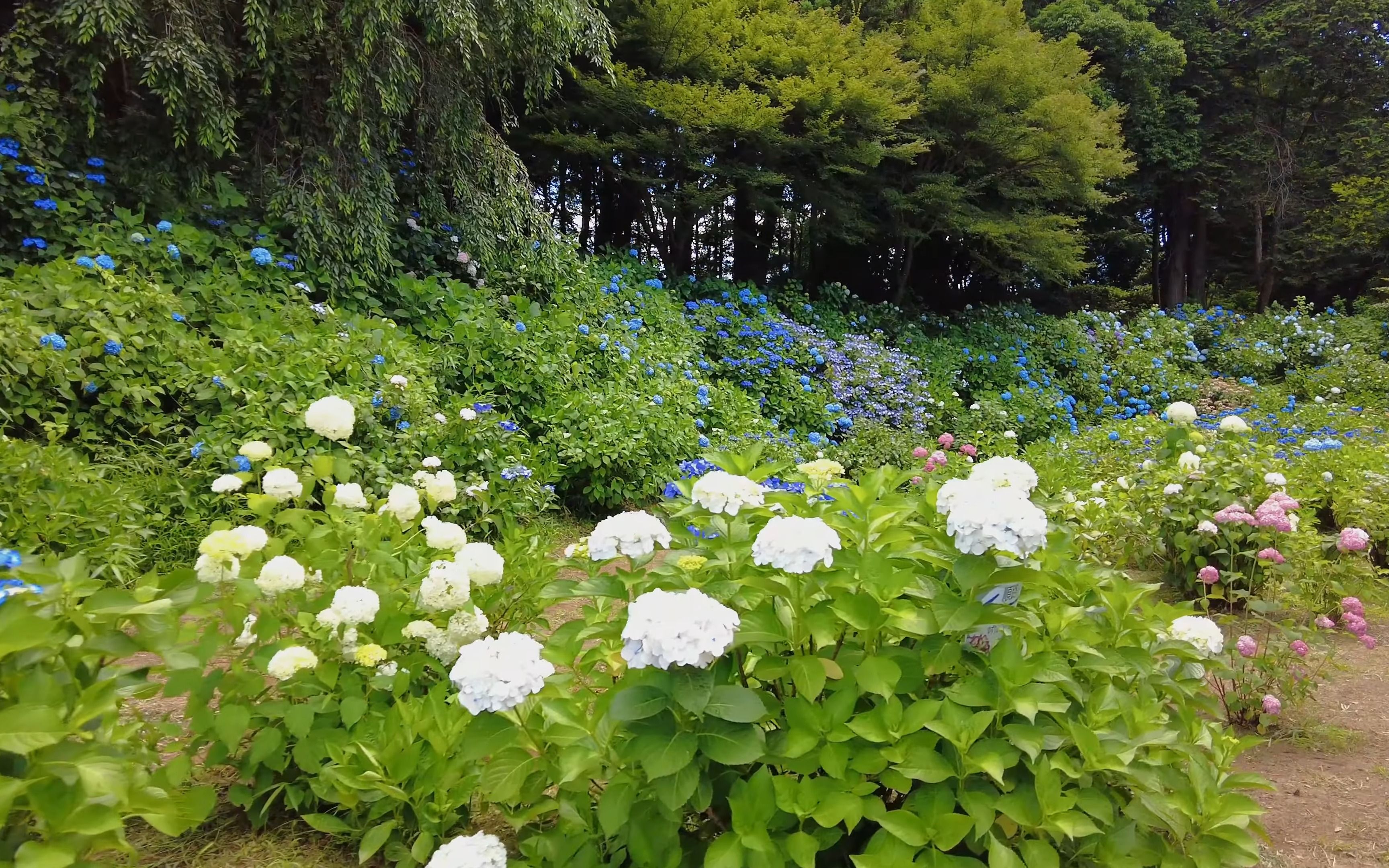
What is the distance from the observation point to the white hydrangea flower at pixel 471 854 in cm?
130

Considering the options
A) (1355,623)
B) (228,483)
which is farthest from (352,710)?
(1355,623)

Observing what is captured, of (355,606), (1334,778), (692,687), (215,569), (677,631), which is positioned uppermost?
(677,631)

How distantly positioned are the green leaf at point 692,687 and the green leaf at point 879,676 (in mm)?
276

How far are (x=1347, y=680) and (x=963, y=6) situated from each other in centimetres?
950

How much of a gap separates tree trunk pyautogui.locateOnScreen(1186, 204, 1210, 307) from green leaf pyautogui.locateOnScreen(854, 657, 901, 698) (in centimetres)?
1912

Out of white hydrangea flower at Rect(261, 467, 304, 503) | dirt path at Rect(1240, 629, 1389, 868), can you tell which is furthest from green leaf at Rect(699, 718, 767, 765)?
white hydrangea flower at Rect(261, 467, 304, 503)

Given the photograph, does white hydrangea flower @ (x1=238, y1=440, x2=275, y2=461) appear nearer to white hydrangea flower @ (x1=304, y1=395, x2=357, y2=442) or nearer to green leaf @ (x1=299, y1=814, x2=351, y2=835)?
white hydrangea flower @ (x1=304, y1=395, x2=357, y2=442)

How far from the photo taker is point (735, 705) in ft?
3.98

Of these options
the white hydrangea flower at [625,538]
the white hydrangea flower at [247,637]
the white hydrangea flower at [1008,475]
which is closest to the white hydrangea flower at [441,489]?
the white hydrangea flower at [247,637]

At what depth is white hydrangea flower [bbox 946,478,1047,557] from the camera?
4.05ft

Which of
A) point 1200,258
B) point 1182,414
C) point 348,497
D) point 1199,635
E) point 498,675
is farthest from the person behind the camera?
point 1200,258

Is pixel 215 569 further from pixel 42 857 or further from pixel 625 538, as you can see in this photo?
pixel 625 538

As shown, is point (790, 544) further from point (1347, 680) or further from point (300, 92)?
point (300, 92)

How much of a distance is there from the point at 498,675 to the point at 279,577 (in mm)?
669
